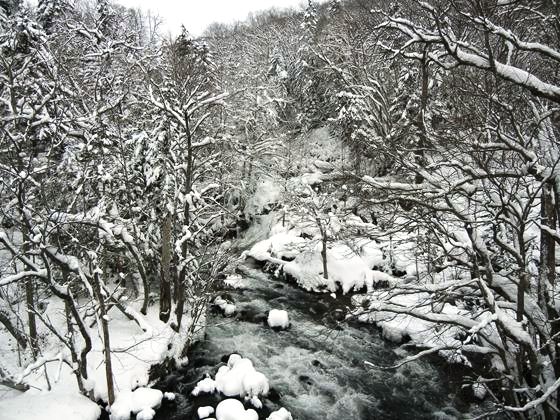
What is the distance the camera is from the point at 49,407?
8.97m

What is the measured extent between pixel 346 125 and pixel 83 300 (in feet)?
64.2

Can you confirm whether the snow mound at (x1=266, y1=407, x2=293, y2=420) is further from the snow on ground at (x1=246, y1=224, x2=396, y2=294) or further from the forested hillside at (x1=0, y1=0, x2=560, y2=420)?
the snow on ground at (x1=246, y1=224, x2=396, y2=294)

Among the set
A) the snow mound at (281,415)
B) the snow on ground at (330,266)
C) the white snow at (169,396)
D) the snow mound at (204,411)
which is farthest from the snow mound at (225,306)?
the snow mound at (281,415)

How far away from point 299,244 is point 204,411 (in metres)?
12.0

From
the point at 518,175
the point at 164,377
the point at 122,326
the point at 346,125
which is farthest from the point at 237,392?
the point at 346,125

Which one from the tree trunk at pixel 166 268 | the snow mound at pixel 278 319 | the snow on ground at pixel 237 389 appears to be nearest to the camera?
the snow on ground at pixel 237 389

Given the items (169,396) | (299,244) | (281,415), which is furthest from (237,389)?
(299,244)

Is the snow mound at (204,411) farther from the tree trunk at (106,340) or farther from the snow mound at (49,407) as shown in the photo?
the snow mound at (49,407)

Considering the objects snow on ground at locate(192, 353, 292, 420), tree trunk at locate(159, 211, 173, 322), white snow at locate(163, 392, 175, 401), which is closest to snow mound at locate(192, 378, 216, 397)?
snow on ground at locate(192, 353, 292, 420)

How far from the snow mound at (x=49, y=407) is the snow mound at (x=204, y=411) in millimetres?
2349

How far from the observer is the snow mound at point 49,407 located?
8664 millimetres

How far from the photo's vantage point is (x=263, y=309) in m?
16.5

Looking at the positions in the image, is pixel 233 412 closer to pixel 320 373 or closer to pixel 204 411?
pixel 204 411

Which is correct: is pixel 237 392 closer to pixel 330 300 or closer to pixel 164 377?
pixel 164 377
